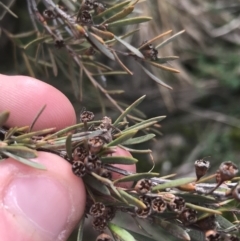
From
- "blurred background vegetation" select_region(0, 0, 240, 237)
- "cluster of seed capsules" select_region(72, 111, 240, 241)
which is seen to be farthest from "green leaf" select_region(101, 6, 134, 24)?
"blurred background vegetation" select_region(0, 0, 240, 237)

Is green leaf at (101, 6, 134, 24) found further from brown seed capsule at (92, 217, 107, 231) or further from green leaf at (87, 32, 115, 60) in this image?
brown seed capsule at (92, 217, 107, 231)

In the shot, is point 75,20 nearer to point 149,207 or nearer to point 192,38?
point 149,207

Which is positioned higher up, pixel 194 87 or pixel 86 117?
pixel 86 117

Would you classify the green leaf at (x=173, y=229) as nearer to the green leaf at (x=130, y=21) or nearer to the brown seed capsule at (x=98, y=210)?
the brown seed capsule at (x=98, y=210)

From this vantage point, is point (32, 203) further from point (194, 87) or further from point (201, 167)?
point (194, 87)

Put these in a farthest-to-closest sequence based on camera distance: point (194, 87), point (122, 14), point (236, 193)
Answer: point (194, 87) → point (122, 14) → point (236, 193)

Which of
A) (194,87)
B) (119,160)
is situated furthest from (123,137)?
(194,87)

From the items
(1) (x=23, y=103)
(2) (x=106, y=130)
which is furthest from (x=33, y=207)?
(1) (x=23, y=103)
